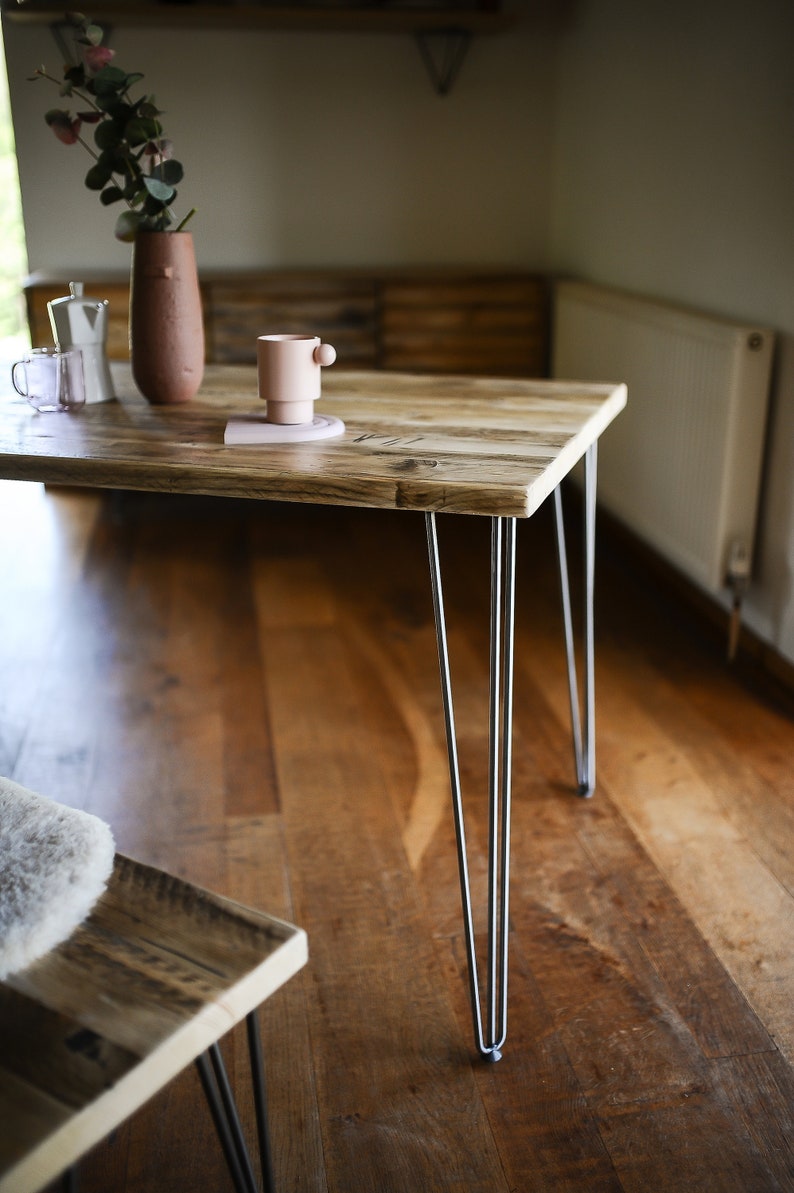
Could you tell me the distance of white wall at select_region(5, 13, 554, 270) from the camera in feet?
11.4

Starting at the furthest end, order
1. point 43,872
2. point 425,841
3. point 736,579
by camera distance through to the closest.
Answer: point 736,579 → point 425,841 → point 43,872

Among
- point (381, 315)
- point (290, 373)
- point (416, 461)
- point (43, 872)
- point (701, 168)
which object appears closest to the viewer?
point (43, 872)

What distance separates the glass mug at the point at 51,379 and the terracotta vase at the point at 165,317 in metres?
0.08

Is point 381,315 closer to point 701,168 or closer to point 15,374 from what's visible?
point 701,168

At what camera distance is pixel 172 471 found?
120 cm

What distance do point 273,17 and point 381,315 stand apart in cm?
94

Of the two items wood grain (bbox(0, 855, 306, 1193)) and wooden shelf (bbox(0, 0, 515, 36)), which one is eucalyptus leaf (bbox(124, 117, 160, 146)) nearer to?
wood grain (bbox(0, 855, 306, 1193))

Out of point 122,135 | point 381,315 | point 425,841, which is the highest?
point 122,135

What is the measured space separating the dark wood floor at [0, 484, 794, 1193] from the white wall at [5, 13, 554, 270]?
1.19m

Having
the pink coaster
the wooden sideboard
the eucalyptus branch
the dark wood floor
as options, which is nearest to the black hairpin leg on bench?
the dark wood floor

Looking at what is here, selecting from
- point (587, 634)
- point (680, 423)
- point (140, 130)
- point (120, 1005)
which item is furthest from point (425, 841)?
point (680, 423)

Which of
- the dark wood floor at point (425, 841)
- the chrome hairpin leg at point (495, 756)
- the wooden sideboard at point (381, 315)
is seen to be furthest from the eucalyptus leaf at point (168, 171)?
the wooden sideboard at point (381, 315)

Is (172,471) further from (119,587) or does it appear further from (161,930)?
(119,587)

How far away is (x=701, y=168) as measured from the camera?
2.61 m
